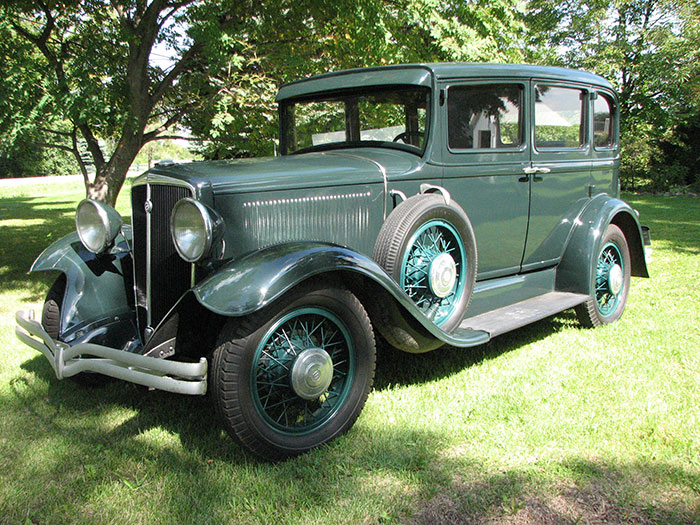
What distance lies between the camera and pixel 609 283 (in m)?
4.65

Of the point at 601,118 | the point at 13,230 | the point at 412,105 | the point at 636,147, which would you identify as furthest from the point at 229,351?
the point at 636,147

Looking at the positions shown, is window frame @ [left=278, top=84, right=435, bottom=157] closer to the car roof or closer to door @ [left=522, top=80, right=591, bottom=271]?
the car roof

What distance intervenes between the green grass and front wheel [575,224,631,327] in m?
0.35

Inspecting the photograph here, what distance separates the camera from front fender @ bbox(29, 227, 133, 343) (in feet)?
11.2

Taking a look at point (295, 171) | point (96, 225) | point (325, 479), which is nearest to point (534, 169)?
point (295, 171)

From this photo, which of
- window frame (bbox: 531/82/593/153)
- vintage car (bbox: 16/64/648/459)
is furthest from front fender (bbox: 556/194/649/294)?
window frame (bbox: 531/82/593/153)

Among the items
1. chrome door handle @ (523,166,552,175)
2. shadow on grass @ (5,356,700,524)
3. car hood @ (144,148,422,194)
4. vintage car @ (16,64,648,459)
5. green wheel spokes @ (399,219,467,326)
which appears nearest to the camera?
shadow on grass @ (5,356,700,524)

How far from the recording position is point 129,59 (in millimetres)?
6785

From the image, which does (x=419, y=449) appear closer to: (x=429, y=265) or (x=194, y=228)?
(x=429, y=265)

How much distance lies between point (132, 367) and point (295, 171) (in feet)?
4.31

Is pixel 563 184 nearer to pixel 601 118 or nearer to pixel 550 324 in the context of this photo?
pixel 601 118

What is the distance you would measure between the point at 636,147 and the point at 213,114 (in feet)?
53.0

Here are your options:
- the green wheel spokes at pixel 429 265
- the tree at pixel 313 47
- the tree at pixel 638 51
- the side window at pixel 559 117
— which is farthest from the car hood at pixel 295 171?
the tree at pixel 638 51

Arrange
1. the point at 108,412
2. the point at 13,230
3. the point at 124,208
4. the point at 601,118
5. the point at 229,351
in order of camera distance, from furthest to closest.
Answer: the point at 124,208
the point at 13,230
the point at 601,118
the point at 108,412
the point at 229,351
